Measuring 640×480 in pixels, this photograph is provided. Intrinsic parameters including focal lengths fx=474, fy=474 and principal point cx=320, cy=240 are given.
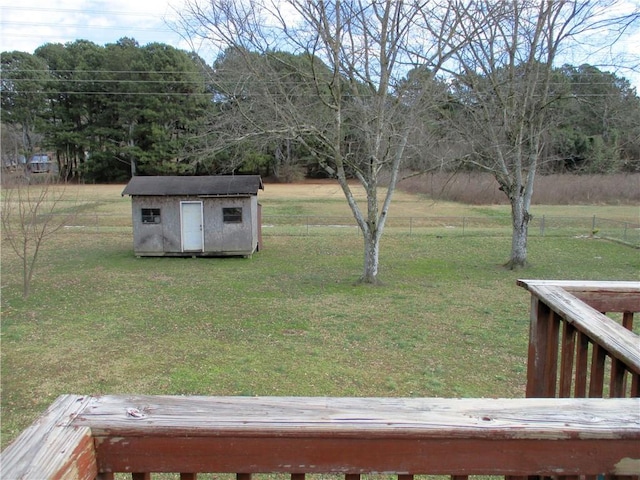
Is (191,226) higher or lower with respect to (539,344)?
lower

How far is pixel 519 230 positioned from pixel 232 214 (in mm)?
8979

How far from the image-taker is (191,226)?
1586 centimetres

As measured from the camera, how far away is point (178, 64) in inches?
1729

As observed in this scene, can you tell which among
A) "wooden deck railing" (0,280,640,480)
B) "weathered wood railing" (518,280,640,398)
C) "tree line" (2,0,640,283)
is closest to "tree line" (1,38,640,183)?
"tree line" (2,0,640,283)

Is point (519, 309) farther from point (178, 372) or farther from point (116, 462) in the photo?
point (116, 462)

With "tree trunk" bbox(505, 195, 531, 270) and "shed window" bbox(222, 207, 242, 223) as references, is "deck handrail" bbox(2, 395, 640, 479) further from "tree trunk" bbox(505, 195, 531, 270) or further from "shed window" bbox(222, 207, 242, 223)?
"shed window" bbox(222, 207, 242, 223)

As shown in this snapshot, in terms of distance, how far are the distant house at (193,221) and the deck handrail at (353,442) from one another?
48.6 feet

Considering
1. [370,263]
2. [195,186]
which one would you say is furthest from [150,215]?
[370,263]

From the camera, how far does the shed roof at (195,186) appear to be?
51.4 feet

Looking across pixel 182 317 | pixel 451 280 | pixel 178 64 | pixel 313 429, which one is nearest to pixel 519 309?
pixel 451 280

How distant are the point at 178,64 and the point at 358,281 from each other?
128 ft

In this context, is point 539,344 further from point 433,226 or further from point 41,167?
point 41,167

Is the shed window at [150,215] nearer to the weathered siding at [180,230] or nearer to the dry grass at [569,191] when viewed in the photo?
the weathered siding at [180,230]

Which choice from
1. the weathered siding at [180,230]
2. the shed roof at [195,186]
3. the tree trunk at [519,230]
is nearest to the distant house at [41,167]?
the shed roof at [195,186]
